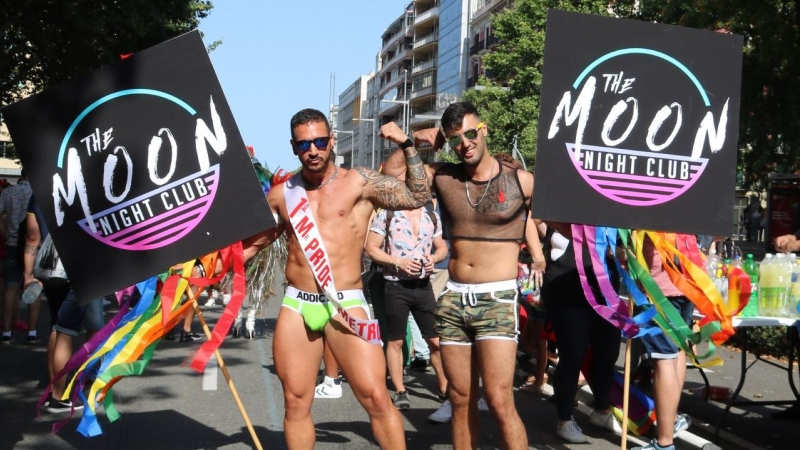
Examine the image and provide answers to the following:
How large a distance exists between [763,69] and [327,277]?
19267 millimetres

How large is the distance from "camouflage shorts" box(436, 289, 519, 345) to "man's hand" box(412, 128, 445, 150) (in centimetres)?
87

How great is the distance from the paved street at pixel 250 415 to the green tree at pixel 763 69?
9095mm

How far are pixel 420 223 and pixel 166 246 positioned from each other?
143 inches

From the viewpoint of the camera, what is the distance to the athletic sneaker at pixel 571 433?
6.94 m

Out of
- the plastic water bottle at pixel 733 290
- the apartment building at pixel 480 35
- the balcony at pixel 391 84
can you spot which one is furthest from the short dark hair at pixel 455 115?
the balcony at pixel 391 84

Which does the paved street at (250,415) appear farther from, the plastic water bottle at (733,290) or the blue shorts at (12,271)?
the blue shorts at (12,271)

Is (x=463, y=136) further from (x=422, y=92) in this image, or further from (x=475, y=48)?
(x=422, y=92)

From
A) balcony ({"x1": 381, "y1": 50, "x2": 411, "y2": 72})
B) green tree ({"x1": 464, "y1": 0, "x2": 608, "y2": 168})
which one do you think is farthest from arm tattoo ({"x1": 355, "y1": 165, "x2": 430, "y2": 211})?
balcony ({"x1": 381, "y1": 50, "x2": 411, "y2": 72})

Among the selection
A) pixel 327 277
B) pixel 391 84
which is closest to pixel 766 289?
pixel 327 277

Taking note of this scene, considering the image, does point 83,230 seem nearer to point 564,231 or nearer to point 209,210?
point 209,210

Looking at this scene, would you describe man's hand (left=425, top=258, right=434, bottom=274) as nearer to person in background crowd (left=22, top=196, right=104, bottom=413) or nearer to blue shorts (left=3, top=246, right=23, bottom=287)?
person in background crowd (left=22, top=196, right=104, bottom=413)

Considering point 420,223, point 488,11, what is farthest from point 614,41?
point 488,11

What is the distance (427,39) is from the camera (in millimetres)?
101375

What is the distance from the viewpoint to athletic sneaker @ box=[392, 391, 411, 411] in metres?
8.11
